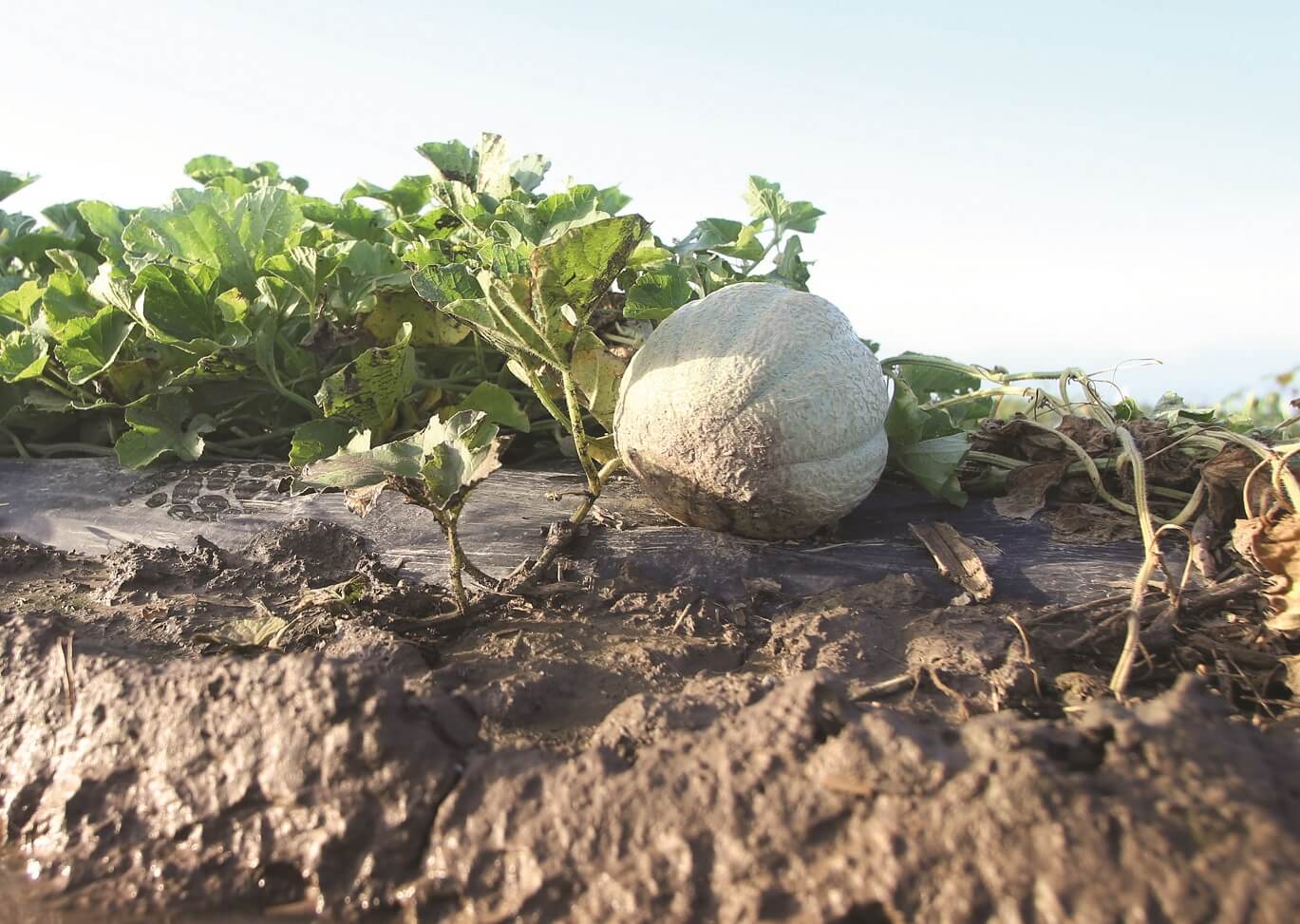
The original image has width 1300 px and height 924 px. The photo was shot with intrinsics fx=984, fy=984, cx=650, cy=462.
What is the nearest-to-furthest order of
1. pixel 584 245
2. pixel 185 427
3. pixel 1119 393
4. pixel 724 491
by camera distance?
pixel 584 245
pixel 724 491
pixel 1119 393
pixel 185 427

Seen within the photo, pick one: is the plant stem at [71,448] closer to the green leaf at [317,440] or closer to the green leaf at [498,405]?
the green leaf at [317,440]

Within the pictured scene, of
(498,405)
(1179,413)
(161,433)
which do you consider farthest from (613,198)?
(1179,413)

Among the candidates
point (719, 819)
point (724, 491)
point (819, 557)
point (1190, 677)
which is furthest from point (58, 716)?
point (1190, 677)

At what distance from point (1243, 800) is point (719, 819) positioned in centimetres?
75

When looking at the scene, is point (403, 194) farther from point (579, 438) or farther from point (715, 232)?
point (579, 438)

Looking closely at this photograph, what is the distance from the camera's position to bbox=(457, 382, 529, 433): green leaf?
3189mm

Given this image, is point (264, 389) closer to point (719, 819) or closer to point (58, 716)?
point (58, 716)

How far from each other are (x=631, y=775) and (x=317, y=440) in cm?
197

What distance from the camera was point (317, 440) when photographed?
3164mm

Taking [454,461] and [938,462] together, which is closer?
[454,461]

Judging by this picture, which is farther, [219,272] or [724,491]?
[219,272]

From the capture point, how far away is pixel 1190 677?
1568 millimetres

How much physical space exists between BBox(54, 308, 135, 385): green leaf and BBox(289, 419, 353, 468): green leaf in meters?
0.90

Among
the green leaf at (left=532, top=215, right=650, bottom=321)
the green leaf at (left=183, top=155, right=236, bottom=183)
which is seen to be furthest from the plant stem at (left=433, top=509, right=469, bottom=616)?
the green leaf at (left=183, top=155, right=236, bottom=183)
